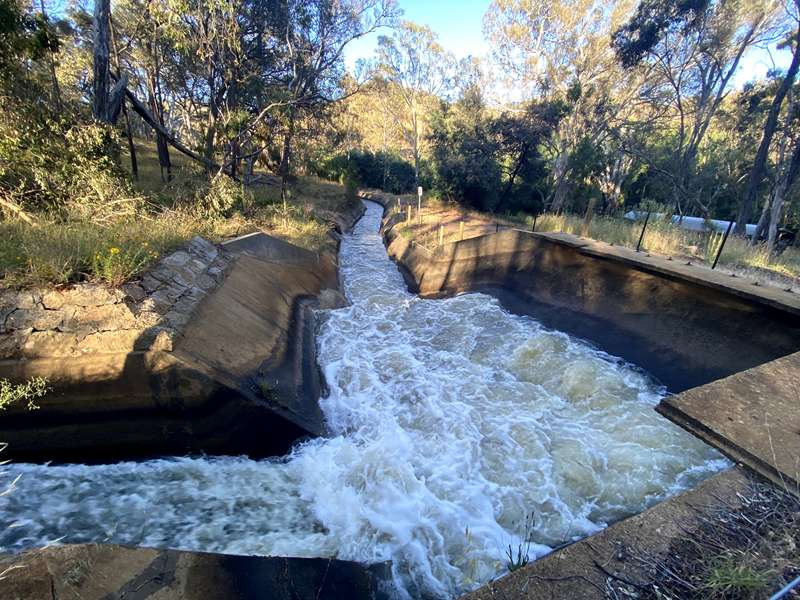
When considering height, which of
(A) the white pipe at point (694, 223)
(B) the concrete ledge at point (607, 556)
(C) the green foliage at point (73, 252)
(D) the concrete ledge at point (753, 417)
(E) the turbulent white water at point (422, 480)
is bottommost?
(E) the turbulent white water at point (422, 480)

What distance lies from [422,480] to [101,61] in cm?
1174

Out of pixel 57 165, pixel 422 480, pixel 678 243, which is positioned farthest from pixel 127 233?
pixel 678 243

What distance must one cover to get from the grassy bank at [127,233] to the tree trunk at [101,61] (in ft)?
7.06

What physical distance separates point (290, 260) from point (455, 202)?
1462 centimetres

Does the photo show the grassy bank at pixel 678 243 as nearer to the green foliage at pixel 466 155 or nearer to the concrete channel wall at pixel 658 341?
the concrete channel wall at pixel 658 341

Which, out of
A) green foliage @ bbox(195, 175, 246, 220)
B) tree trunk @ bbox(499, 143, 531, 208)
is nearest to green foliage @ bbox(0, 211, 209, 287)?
green foliage @ bbox(195, 175, 246, 220)

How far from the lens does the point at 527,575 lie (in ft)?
7.44

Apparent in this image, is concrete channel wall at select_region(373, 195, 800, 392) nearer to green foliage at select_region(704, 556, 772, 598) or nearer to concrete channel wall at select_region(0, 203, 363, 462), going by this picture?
green foliage at select_region(704, 556, 772, 598)

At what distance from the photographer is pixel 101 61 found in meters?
8.62

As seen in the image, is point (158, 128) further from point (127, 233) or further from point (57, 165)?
point (127, 233)

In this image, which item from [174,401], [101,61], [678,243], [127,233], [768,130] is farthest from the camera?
[768,130]

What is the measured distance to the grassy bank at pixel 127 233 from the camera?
4.62 metres

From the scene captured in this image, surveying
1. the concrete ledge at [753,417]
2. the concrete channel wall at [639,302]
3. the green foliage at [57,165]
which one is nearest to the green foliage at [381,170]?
the concrete channel wall at [639,302]

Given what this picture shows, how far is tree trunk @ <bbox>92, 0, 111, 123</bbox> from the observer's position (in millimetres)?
8461
